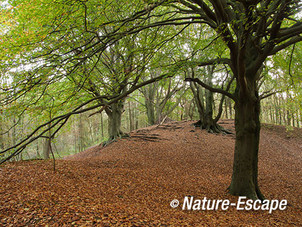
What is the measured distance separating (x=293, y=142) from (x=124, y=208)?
15.0 metres

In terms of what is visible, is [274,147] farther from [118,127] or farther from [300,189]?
[118,127]

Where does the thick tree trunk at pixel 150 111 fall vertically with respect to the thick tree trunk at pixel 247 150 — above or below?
above

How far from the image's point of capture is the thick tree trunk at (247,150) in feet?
15.1

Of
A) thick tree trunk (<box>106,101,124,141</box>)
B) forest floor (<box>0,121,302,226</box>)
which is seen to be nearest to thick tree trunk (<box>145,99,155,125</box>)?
thick tree trunk (<box>106,101,124,141</box>)

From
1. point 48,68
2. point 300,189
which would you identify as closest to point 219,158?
point 300,189

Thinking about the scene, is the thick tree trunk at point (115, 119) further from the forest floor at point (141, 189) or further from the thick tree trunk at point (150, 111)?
the thick tree trunk at point (150, 111)

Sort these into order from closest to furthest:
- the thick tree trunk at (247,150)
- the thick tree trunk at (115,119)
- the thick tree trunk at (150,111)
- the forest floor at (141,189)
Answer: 1. the forest floor at (141,189)
2. the thick tree trunk at (247,150)
3. the thick tree trunk at (115,119)
4. the thick tree trunk at (150,111)

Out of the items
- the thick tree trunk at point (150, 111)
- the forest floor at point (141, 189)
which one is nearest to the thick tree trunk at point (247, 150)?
the forest floor at point (141, 189)

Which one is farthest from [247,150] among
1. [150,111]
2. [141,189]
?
[150,111]

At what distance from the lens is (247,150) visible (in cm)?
463

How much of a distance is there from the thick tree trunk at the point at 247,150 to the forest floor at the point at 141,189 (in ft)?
1.66

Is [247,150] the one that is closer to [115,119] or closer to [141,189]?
[141,189]

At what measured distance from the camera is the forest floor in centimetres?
277

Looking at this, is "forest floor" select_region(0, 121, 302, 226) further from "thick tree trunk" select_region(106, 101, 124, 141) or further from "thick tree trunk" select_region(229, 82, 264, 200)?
"thick tree trunk" select_region(106, 101, 124, 141)
